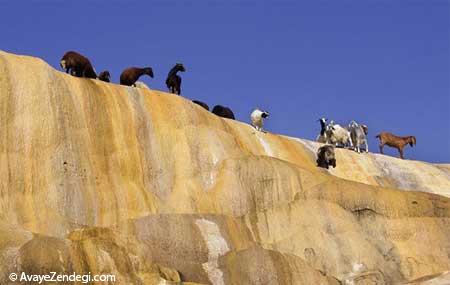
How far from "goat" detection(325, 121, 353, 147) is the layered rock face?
792cm

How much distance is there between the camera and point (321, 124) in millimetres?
42000

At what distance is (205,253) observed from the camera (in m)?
26.5

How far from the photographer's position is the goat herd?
32.9m

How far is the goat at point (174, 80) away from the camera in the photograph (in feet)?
127

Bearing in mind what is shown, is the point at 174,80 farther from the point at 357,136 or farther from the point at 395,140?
the point at 395,140

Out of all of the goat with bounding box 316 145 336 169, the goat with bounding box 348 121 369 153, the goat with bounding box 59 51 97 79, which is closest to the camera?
the goat with bounding box 59 51 97 79

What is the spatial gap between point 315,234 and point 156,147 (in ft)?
20.2

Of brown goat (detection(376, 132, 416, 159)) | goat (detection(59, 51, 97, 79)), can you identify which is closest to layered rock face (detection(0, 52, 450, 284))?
A: goat (detection(59, 51, 97, 79))

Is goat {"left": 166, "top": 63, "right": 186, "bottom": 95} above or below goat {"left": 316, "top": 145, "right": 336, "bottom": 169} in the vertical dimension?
above

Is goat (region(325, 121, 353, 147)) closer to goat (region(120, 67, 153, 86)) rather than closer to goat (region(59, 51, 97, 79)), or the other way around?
goat (region(120, 67, 153, 86))

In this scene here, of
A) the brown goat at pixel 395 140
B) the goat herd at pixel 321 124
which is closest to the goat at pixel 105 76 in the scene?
the goat herd at pixel 321 124

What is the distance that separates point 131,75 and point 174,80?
7.39ft

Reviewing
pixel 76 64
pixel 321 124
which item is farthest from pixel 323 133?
pixel 76 64

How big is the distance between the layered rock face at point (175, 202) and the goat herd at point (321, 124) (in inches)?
100
